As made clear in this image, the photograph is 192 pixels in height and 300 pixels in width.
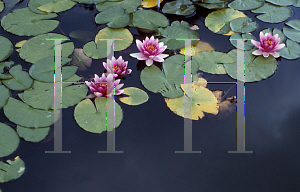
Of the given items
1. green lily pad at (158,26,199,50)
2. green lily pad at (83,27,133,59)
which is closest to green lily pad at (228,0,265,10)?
green lily pad at (158,26,199,50)

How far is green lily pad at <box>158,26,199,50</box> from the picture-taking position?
2885 mm

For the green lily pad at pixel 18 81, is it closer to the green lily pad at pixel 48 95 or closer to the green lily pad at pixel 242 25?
the green lily pad at pixel 48 95

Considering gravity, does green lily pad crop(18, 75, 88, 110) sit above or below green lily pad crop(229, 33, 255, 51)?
below

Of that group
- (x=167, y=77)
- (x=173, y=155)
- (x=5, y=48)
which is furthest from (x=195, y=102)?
(x=5, y=48)

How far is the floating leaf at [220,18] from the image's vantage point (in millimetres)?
3137

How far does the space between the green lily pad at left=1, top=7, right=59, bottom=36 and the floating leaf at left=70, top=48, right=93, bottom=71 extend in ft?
1.91

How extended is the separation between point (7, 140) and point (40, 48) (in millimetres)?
1154

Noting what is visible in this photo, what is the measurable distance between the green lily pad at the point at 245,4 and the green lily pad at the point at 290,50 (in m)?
0.75

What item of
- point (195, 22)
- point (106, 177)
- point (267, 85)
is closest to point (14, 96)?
point (106, 177)

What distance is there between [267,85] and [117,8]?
204 centimetres

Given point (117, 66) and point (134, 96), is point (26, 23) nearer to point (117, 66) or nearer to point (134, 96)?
point (117, 66)

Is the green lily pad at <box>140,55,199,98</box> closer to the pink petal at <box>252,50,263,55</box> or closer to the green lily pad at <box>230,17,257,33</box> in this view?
the pink petal at <box>252,50,263,55</box>

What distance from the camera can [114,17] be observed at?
3.15 metres

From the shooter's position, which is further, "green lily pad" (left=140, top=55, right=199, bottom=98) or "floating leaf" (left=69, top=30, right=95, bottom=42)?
"floating leaf" (left=69, top=30, right=95, bottom=42)
